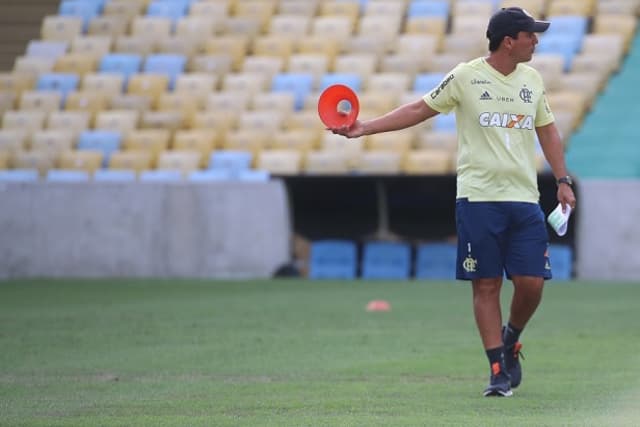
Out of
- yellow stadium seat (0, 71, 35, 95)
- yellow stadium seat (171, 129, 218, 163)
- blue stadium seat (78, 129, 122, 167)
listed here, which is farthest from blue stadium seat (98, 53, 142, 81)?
yellow stadium seat (171, 129, 218, 163)

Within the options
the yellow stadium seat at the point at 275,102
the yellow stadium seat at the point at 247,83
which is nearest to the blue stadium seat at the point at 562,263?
the yellow stadium seat at the point at 275,102

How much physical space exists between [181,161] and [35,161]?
2223 mm

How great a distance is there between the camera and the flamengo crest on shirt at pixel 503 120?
7836 mm

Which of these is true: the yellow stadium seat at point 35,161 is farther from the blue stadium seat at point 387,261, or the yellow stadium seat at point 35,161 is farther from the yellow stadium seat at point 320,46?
the blue stadium seat at point 387,261

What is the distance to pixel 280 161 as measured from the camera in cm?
2038

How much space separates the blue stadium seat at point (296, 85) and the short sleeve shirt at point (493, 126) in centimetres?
1404

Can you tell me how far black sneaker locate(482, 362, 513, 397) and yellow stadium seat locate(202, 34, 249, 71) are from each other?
53.1ft

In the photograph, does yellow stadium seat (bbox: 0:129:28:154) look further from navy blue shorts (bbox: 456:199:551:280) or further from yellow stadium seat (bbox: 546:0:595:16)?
navy blue shorts (bbox: 456:199:551:280)

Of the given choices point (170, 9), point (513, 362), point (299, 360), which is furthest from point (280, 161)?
point (513, 362)

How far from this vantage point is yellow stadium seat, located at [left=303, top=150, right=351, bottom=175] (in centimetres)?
2002

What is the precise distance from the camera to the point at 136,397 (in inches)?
301

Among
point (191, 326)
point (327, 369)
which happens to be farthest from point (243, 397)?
point (191, 326)

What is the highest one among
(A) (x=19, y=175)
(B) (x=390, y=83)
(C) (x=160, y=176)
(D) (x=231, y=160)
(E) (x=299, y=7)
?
(E) (x=299, y=7)

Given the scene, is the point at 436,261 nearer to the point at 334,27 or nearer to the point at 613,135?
the point at 613,135
